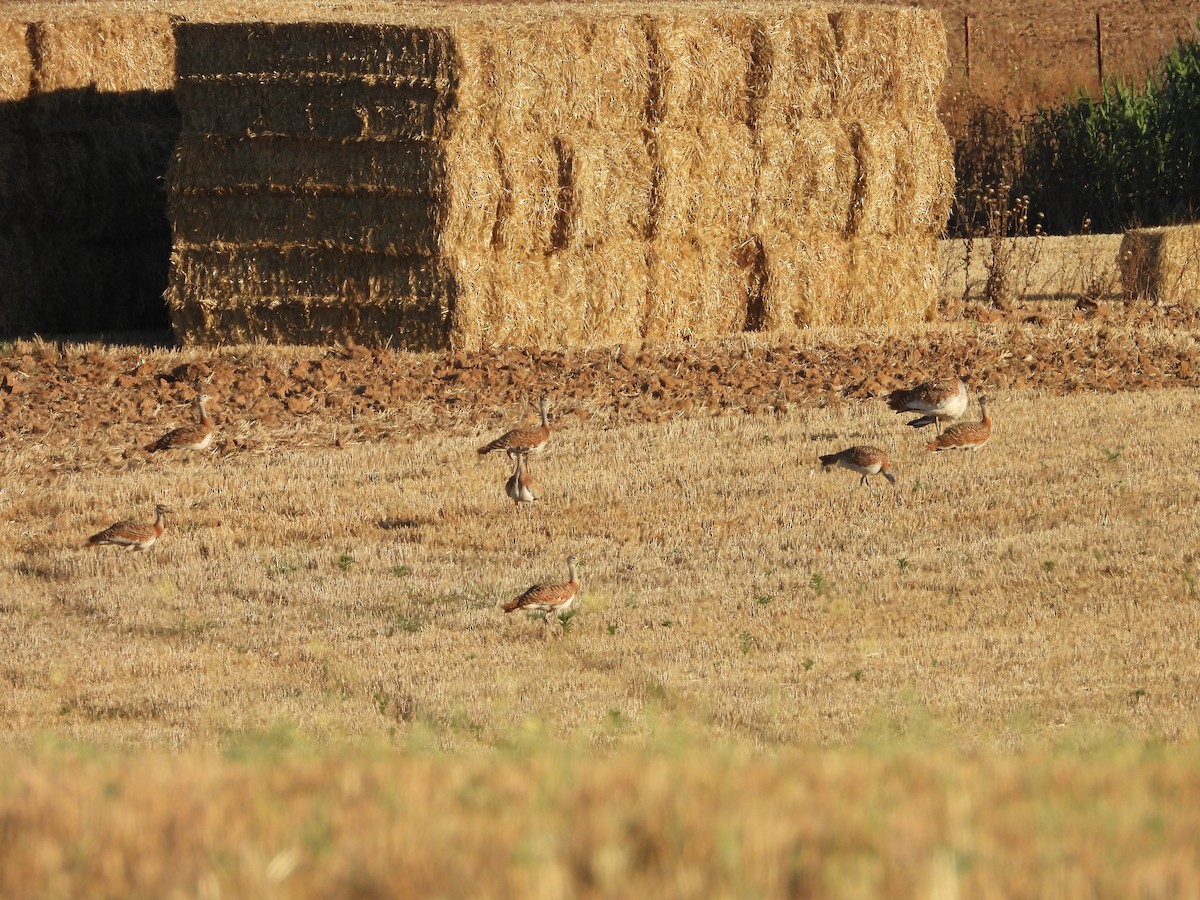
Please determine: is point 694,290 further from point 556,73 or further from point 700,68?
point 556,73

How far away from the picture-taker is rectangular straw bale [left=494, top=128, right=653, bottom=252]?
18.7 m

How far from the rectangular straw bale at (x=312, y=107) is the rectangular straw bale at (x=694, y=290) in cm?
324

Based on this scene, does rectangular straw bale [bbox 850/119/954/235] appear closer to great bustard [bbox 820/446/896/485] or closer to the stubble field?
the stubble field

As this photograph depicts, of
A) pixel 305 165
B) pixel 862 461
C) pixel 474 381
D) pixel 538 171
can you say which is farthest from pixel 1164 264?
pixel 305 165

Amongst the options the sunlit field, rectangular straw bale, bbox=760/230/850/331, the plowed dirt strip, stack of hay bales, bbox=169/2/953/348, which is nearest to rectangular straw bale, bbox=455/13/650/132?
stack of hay bales, bbox=169/2/953/348

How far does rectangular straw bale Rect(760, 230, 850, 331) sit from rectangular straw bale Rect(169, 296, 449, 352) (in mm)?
4182

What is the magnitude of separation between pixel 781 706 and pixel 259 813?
5.12m

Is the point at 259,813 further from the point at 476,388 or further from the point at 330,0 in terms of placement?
the point at 330,0

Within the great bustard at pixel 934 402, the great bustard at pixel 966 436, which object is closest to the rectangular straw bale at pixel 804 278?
the great bustard at pixel 934 402

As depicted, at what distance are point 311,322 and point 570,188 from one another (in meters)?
3.11

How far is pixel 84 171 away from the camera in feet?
70.0

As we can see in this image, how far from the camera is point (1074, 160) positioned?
3003 cm

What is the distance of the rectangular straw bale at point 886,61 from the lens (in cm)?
2062

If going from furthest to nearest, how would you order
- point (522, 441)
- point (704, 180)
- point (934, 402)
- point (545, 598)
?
point (704, 180) < point (934, 402) < point (522, 441) < point (545, 598)
